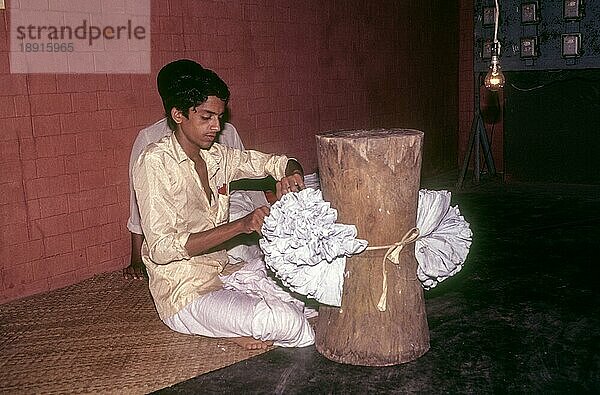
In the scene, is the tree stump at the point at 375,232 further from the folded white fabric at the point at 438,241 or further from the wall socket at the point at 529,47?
the wall socket at the point at 529,47

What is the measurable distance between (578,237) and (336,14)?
2864 millimetres

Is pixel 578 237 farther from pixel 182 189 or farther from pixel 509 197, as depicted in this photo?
pixel 182 189

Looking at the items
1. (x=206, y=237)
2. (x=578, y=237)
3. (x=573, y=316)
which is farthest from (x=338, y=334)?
(x=578, y=237)

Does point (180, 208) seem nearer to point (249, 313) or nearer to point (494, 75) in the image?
point (249, 313)

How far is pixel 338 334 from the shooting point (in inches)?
80.8

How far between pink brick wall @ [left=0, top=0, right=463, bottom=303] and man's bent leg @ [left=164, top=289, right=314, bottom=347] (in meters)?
1.33

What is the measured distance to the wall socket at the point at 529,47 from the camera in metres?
5.90

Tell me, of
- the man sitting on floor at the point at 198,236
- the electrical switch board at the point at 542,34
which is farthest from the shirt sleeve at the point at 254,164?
the electrical switch board at the point at 542,34

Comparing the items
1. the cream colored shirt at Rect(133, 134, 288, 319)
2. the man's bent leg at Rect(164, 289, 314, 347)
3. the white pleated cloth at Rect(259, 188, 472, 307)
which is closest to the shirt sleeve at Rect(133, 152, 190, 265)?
the cream colored shirt at Rect(133, 134, 288, 319)

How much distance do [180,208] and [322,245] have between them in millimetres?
883

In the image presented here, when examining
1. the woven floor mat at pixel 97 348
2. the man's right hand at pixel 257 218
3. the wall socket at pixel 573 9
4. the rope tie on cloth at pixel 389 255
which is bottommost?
the woven floor mat at pixel 97 348

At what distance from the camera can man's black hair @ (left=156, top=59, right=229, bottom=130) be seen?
254 centimetres

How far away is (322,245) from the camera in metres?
1.91

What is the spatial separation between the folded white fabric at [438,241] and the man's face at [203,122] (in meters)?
0.84
